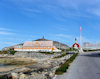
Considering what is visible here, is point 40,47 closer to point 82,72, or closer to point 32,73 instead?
point 32,73

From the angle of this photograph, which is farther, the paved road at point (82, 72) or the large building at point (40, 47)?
the large building at point (40, 47)

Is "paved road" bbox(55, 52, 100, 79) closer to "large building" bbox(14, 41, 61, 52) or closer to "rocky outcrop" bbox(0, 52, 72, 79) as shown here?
"rocky outcrop" bbox(0, 52, 72, 79)

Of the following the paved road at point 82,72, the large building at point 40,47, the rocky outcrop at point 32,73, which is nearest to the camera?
the paved road at point 82,72

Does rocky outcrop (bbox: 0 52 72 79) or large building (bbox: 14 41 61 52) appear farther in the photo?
large building (bbox: 14 41 61 52)

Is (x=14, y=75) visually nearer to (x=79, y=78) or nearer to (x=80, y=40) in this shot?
(x=79, y=78)

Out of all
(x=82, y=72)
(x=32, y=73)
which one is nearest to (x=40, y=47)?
→ (x=32, y=73)

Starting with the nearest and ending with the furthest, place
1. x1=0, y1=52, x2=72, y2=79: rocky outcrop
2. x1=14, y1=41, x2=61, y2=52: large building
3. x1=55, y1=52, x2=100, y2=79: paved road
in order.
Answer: x1=55, y1=52, x2=100, y2=79: paved road
x1=0, y1=52, x2=72, y2=79: rocky outcrop
x1=14, y1=41, x2=61, y2=52: large building

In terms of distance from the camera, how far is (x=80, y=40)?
304 feet

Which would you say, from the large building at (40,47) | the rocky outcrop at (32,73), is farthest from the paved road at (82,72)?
the large building at (40,47)

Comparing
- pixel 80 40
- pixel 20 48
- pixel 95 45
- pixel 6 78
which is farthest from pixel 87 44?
pixel 6 78

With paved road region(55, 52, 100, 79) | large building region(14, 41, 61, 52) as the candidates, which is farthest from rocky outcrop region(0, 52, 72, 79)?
large building region(14, 41, 61, 52)

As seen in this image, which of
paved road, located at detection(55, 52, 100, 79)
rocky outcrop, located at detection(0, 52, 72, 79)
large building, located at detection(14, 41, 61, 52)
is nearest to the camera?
paved road, located at detection(55, 52, 100, 79)

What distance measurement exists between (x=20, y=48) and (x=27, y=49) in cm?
521

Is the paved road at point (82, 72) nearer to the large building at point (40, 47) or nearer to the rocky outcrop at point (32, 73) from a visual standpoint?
the rocky outcrop at point (32, 73)
